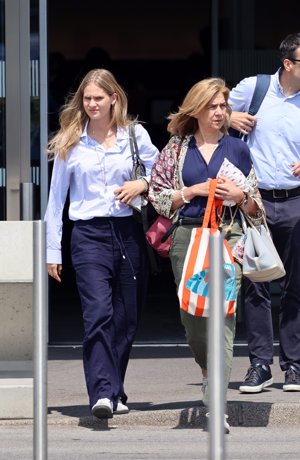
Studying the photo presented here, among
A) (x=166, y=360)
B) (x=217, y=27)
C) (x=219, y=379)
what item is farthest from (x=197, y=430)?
(x=217, y=27)

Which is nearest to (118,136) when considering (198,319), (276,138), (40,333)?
(276,138)

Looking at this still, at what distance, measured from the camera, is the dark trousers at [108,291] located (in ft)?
24.1

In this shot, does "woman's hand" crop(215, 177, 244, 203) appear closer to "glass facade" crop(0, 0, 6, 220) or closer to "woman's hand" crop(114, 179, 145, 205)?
"woman's hand" crop(114, 179, 145, 205)

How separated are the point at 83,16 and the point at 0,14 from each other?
10.2 metres

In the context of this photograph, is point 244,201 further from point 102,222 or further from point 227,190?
point 102,222

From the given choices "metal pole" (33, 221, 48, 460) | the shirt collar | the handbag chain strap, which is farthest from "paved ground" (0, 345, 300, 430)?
"metal pole" (33, 221, 48, 460)

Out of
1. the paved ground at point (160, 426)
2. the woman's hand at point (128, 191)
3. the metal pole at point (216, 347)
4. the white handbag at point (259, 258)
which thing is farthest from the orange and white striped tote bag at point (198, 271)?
the metal pole at point (216, 347)

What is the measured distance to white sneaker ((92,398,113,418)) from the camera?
23.8 ft

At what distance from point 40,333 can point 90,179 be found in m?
2.64

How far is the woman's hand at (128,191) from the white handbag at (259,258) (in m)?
0.62

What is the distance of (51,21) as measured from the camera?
19.7 metres

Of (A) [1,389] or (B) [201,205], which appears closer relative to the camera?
(B) [201,205]

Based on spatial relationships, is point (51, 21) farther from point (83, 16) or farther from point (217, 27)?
point (217, 27)

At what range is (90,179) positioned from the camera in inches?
291
